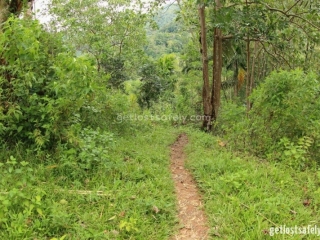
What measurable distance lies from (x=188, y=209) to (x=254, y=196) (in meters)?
0.86

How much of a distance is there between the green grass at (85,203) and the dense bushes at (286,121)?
2.38 meters

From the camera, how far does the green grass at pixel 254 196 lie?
3.06 metres

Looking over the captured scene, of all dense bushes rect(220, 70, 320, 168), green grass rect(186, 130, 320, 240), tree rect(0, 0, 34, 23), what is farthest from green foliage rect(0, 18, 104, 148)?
dense bushes rect(220, 70, 320, 168)

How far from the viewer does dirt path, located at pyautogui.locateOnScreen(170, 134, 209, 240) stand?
3162 millimetres

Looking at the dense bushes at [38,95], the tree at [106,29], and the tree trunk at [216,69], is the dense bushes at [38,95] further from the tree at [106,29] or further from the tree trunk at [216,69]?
the tree at [106,29]

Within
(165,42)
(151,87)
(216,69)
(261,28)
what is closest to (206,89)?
(216,69)

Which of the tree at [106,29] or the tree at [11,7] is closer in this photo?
the tree at [11,7]

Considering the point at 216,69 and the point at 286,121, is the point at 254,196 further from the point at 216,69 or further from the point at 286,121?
the point at 216,69

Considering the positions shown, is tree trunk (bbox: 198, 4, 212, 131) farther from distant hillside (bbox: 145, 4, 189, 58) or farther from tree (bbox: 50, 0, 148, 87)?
distant hillside (bbox: 145, 4, 189, 58)

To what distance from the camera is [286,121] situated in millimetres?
5660

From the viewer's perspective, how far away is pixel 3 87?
4332 mm

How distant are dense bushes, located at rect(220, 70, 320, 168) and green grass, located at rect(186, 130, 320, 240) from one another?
1.77 ft

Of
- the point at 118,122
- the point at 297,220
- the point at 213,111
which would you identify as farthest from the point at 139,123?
the point at 297,220

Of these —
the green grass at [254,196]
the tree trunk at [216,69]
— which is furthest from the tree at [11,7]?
the tree trunk at [216,69]
